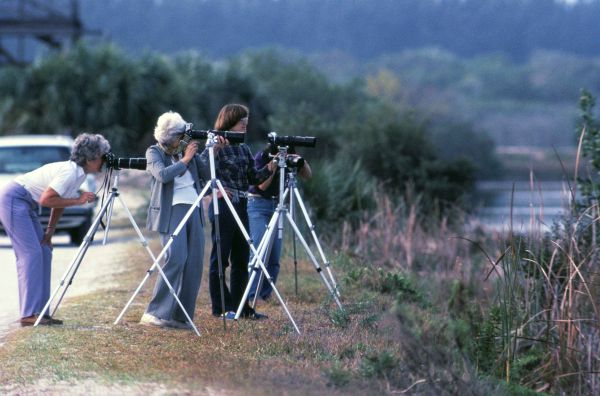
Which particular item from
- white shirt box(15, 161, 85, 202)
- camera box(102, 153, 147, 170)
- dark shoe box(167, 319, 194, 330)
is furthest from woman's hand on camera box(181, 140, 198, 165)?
dark shoe box(167, 319, 194, 330)

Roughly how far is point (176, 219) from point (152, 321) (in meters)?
0.87

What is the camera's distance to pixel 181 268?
1056cm

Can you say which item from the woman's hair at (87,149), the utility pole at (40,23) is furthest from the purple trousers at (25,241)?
the utility pole at (40,23)

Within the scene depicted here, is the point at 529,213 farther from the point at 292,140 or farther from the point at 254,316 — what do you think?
the point at 292,140

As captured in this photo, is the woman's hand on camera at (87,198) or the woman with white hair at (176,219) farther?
the woman with white hair at (176,219)

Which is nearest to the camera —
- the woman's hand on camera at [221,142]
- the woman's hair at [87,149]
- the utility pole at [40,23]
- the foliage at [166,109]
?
the woman's hand on camera at [221,142]

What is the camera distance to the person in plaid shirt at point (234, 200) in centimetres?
1088

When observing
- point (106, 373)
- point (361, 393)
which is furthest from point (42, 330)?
point (361, 393)

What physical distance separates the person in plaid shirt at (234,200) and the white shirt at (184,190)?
42 cm

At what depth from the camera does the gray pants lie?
10.5 m

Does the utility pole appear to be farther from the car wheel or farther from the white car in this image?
the car wheel

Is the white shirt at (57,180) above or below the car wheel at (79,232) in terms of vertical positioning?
above

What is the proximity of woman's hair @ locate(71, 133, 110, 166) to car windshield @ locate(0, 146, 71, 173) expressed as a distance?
10598mm

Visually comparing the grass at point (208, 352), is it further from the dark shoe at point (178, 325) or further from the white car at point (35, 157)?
the white car at point (35, 157)
